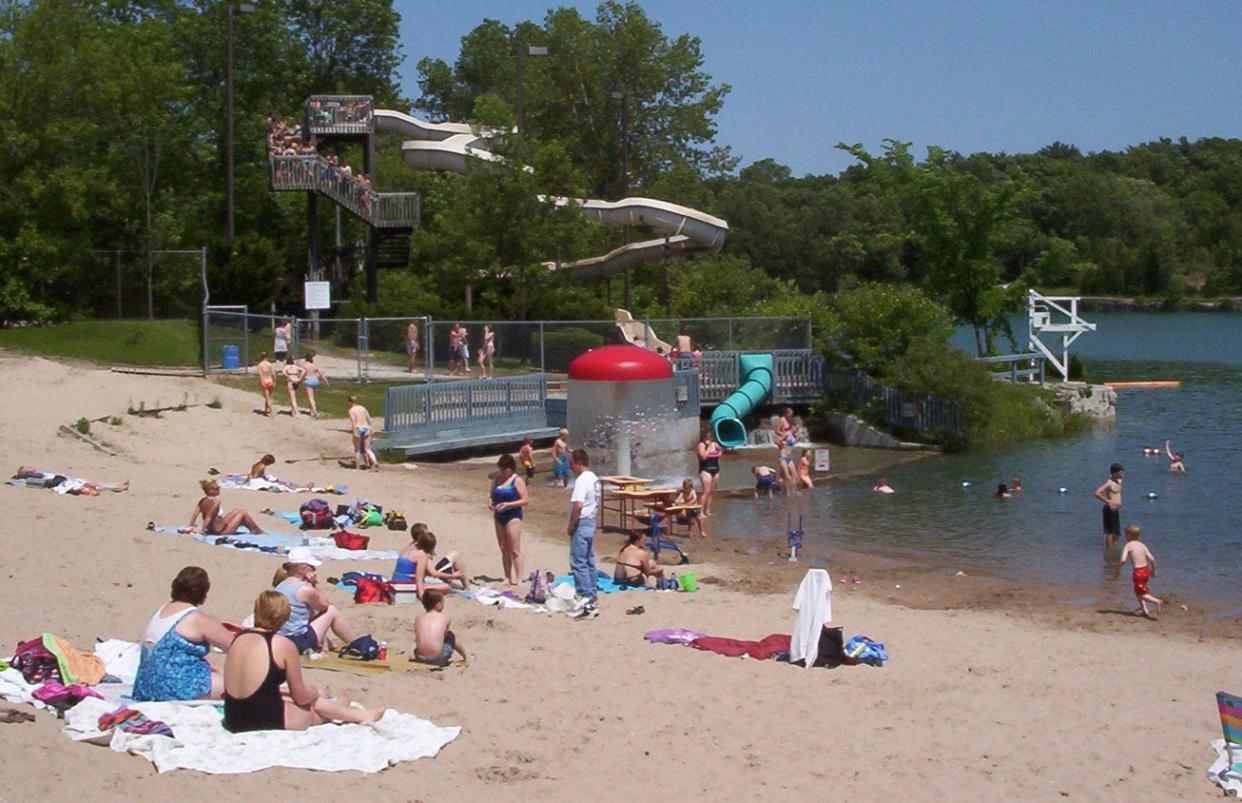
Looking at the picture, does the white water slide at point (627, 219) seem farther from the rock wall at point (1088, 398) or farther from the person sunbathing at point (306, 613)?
the person sunbathing at point (306, 613)

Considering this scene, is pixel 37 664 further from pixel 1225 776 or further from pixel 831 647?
pixel 1225 776

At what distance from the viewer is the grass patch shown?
114 feet

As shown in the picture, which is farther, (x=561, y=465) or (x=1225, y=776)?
(x=561, y=465)

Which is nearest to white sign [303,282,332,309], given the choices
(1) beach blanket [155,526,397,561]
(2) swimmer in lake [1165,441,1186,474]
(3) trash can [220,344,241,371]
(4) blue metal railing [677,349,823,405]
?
(3) trash can [220,344,241,371]

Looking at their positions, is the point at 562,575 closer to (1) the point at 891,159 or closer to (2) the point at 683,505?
(2) the point at 683,505

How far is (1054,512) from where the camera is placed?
2519 cm

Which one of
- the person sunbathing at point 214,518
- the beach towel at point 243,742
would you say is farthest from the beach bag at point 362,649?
the person sunbathing at point 214,518

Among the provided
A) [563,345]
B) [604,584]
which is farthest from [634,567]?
[563,345]

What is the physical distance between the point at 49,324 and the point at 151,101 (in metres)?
9.98

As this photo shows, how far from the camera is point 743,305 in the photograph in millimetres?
54094

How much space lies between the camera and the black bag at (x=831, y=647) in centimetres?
1253

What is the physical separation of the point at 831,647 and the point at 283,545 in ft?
24.6

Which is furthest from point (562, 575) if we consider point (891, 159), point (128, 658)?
point (891, 159)

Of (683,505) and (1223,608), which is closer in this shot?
(1223,608)
